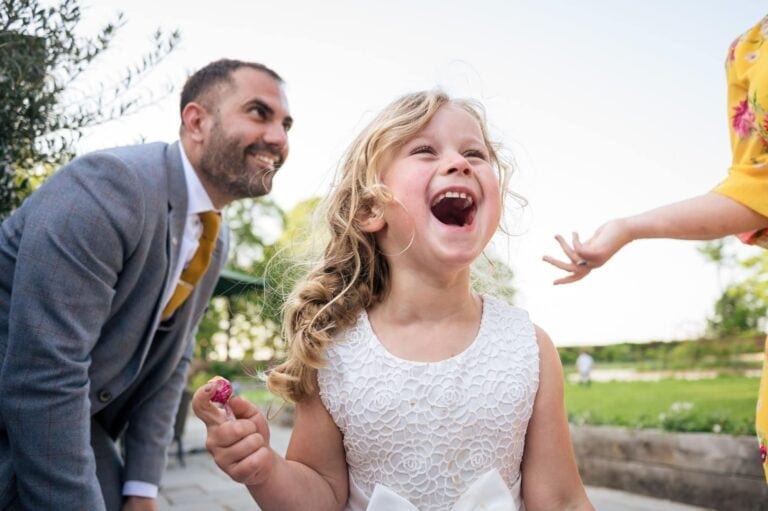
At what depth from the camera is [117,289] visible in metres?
2.32

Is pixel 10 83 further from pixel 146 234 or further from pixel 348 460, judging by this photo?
pixel 348 460

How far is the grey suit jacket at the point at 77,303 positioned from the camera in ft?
6.55

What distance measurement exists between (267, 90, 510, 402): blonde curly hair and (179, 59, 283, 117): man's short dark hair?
1516 millimetres

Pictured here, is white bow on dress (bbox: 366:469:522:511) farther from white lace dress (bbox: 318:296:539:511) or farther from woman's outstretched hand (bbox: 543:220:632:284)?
woman's outstretched hand (bbox: 543:220:632:284)

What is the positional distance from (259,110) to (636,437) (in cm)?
340

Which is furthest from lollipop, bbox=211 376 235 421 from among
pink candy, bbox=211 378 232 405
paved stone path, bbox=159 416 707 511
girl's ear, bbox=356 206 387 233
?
paved stone path, bbox=159 416 707 511

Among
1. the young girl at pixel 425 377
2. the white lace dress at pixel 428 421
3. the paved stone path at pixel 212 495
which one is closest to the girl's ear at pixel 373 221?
the young girl at pixel 425 377

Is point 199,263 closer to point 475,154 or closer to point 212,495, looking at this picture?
point 475,154

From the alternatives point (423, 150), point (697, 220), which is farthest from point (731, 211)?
point (423, 150)

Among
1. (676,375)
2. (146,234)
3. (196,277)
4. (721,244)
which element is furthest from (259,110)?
(721,244)

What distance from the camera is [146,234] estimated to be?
7.65ft

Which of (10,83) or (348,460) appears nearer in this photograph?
(348,460)

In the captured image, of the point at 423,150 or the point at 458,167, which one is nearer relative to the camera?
the point at 458,167

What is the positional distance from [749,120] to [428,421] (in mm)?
1103
